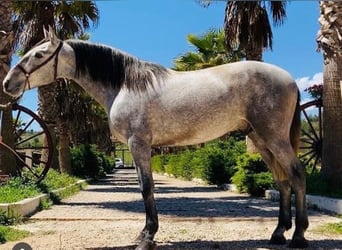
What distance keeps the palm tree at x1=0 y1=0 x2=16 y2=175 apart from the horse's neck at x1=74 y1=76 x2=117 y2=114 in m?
5.63

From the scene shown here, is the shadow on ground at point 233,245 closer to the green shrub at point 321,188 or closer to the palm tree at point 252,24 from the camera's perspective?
the green shrub at point 321,188

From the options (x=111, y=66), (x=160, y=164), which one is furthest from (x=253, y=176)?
(x=160, y=164)

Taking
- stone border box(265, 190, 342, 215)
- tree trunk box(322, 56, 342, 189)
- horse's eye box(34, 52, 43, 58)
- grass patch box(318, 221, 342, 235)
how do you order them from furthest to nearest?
1. tree trunk box(322, 56, 342, 189)
2. stone border box(265, 190, 342, 215)
3. grass patch box(318, 221, 342, 235)
4. horse's eye box(34, 52, 43, 58)

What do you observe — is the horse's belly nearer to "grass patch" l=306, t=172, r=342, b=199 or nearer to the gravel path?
the gravel path

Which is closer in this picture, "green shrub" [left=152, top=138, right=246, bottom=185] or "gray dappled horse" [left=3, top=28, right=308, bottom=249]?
"gray dappled horse" [left=3, top=28, right=308, bottom=249]

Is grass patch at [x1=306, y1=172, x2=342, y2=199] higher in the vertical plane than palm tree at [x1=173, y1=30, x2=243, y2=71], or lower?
lower

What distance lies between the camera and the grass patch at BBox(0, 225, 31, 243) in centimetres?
594

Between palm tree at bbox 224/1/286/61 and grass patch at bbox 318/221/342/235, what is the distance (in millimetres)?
9150

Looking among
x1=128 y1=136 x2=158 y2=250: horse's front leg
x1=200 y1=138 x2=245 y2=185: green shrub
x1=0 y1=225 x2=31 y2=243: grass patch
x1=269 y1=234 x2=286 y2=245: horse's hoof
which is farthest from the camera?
x1=200 y1=138 x2=245 y2=185: green shrub

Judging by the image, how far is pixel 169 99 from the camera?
17.5 feet

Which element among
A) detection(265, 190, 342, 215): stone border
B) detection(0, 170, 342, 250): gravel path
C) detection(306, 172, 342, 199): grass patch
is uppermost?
detection(306, 172, 342, 199): grass patch

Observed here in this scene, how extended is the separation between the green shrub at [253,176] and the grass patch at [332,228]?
5573 millimetres

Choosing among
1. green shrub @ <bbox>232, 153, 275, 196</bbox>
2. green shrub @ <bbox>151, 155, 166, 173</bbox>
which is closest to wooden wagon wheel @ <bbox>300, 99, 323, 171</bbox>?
green shrub @ <bbox>232, 153, 275, 196</bbox>

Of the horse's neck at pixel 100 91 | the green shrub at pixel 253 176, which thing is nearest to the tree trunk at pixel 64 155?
the green shrub at pixel 253 176
